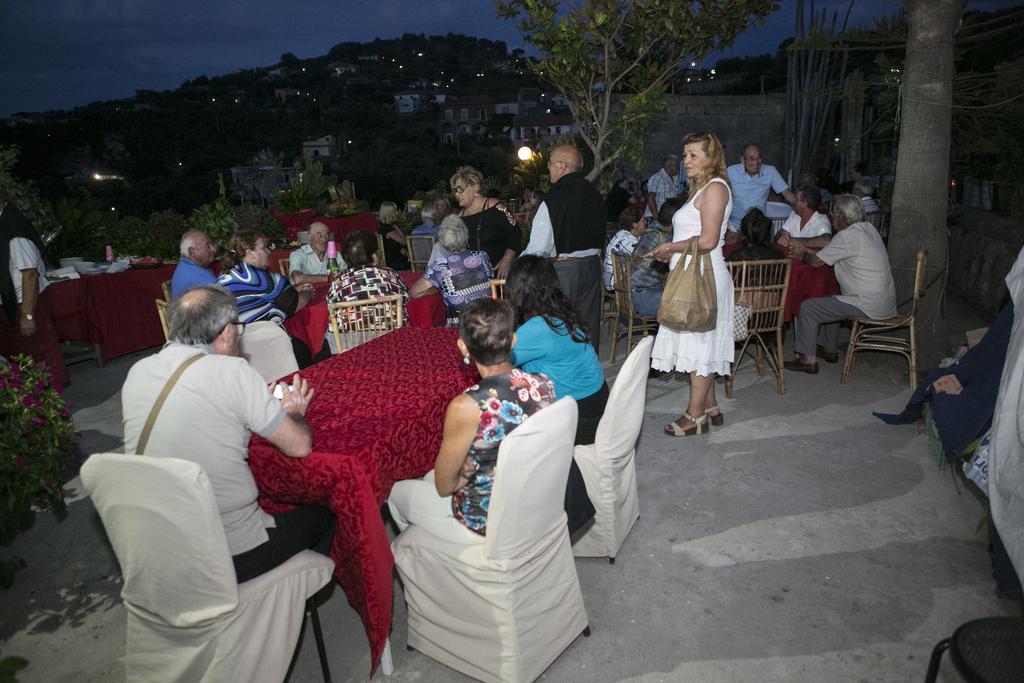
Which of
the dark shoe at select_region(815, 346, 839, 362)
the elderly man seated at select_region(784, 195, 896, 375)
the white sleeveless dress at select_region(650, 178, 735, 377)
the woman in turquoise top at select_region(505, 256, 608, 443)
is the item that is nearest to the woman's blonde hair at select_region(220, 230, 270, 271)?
the woman in turquoise top at select_region(505, 256, 608, 443)

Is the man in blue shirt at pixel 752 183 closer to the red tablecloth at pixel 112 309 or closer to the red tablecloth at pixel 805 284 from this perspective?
the red tablecloth at pixel 805 284

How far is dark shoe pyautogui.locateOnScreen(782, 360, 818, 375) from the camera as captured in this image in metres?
5.06

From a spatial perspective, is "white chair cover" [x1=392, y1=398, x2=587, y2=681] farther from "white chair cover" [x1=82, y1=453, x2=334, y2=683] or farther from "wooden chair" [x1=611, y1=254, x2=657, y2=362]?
"wooden chair" [x1=611, y1=254, x2=657, y2=362]

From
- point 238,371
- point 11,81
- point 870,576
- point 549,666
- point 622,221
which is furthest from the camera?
point 11,81

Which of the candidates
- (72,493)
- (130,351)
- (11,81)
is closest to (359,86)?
(11,81)

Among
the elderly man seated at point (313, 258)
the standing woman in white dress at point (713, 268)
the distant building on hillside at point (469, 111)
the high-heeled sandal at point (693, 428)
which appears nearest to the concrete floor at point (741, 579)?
the high-heeled sandal at point (693, 428)

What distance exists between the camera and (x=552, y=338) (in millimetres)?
2744

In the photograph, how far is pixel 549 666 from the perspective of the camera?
2266 millimetres

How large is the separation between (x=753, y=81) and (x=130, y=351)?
832 inches

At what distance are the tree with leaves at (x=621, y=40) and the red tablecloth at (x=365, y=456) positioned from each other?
4.89 metres

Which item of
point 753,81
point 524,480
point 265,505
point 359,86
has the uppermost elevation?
point 359,86

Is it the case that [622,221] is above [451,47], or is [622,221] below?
below

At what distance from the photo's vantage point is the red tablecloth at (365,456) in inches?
80.3

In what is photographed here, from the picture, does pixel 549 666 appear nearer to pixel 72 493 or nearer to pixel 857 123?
pixel 72 493
